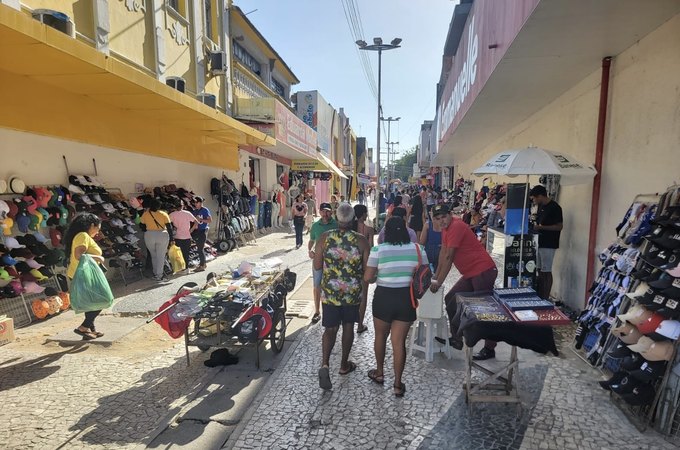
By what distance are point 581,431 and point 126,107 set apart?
8.44 m

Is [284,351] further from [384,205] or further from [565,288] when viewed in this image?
[384,205]

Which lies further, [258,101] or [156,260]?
[258,101]

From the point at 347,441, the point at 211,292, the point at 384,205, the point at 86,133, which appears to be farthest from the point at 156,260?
the point at 384,205

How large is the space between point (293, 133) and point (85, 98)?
9.07 metres

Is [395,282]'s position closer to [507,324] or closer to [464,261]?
[507,324]

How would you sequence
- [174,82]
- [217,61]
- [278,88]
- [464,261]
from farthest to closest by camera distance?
[278,88] → [217,61] → [174,82] → [464,261]

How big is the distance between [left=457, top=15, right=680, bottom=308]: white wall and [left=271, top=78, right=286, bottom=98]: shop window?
15.7m

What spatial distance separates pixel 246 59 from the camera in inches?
642

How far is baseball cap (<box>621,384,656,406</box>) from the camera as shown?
10.3 feet

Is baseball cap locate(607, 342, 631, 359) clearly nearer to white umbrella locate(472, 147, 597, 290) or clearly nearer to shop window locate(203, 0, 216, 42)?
white umbrella locate(472, 147, 597, 290)

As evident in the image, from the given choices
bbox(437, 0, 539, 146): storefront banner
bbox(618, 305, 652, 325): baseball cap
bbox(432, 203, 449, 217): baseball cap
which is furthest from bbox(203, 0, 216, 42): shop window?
bbox(618, 305, 652, 325): baseball cap

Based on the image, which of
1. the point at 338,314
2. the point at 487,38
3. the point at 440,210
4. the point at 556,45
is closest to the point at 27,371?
the point at 338,314

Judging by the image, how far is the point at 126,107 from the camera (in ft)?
25.5

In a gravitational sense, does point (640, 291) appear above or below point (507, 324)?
above
